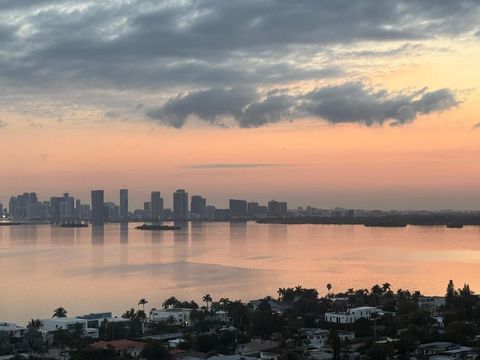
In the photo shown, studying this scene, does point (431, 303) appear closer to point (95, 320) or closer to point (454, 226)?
point (95, 320)

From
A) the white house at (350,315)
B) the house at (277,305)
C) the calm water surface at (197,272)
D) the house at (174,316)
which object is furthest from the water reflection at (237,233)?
the white house at (350,315)

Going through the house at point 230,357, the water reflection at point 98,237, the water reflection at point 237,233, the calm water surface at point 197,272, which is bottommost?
the water reflection at point 237,233

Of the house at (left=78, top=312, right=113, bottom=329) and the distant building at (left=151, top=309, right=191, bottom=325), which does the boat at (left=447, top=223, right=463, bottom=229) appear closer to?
the distant building at (left=151, top=309, right=191, bottom=325)

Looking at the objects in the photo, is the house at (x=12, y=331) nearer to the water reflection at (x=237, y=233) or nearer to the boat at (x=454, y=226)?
the water reflection at (x=237, y=233)

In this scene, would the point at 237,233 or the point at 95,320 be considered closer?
the point at 95,320

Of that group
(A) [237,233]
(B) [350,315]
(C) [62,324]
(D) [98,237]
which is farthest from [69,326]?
(A) [237,233]

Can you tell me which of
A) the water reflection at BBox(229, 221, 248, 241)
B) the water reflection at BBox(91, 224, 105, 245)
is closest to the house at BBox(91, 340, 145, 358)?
the water reflection at BBox(91, 224, 105, 245)
